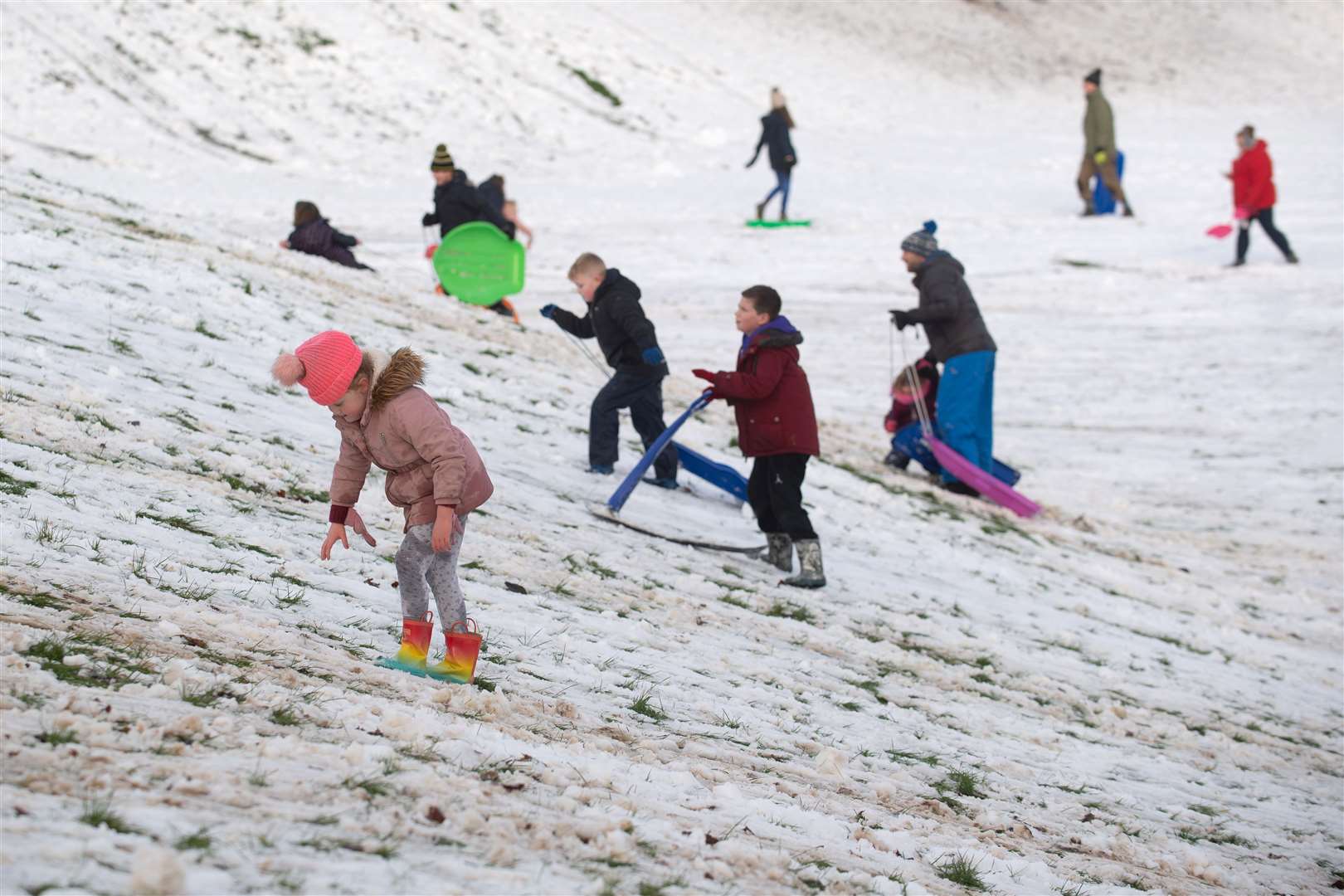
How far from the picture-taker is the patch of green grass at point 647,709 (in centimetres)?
568

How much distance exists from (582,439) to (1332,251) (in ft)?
53.2

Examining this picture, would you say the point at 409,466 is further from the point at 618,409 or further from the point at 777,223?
the point at 777,223

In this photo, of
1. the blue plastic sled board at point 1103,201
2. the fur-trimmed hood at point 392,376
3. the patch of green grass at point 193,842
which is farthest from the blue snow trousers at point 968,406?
the blue plastic sled board at point 1103,201

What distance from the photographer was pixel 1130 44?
47750mm

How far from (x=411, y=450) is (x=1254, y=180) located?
18.5 meters

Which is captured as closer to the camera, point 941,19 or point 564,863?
point 564,863

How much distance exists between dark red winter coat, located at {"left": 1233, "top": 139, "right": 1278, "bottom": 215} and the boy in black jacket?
45.3 ft

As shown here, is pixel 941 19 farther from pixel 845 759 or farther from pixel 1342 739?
pixel 845 759

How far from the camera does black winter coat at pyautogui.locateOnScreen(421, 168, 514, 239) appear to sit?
15.2 meters

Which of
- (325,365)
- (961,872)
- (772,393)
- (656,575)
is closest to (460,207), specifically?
(772,393)

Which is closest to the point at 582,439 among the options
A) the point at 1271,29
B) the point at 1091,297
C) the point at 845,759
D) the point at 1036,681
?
the point at 1036,681

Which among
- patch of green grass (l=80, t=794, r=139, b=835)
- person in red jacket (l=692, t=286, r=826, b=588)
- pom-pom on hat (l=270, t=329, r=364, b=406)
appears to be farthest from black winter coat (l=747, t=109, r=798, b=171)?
patch of green grass (l=80, t=794, r=139, b=835)

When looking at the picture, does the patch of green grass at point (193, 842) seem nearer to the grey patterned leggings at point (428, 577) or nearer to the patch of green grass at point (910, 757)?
the grey patterned leggings at point (428, 577)

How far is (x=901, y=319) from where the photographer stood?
1180cm
